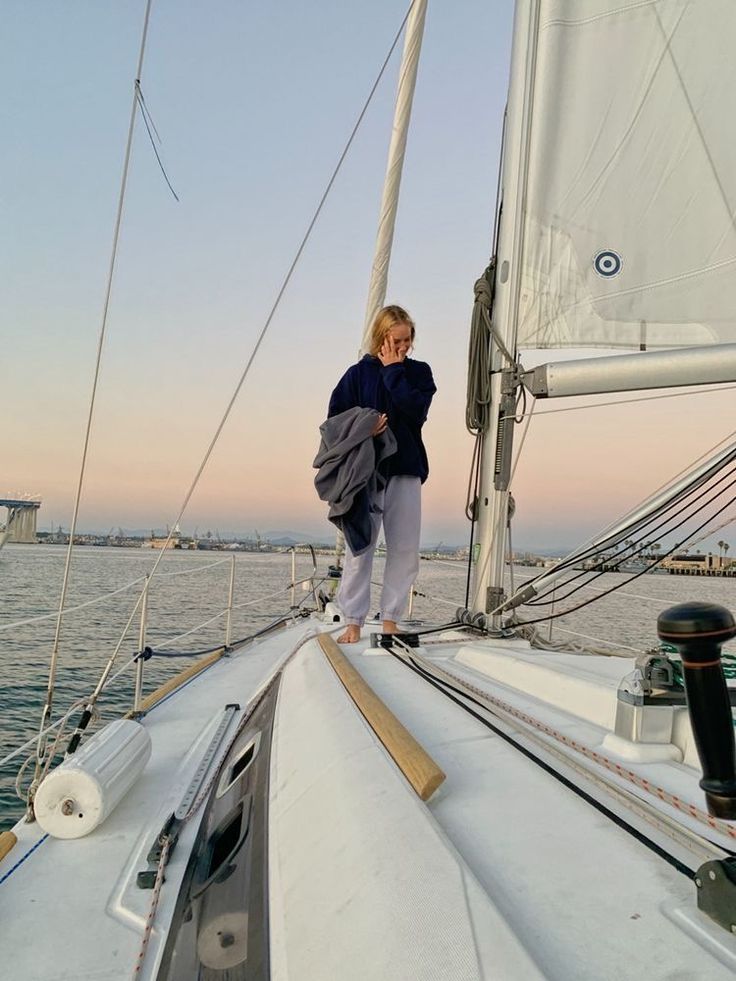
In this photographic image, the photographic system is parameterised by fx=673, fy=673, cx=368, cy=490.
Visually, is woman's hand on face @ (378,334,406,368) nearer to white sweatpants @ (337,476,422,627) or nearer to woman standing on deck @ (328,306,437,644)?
woman standing on deck @ (328,306,437,644)

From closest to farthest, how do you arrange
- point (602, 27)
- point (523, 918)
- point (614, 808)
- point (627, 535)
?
point (523, 918)
point (614, 808)
point (627, 535)
point (602, 27)

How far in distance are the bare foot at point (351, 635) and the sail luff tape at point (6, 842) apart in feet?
5.47

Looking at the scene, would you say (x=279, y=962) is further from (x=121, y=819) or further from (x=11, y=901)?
(x=121, y=819)

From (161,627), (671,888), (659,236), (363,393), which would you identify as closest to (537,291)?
(659,236)

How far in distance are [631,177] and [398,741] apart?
9.50ft

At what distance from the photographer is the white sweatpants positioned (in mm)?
3092

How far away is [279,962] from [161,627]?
42.9 ft

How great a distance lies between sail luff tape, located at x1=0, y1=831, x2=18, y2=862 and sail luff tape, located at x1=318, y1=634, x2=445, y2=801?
80 centimetres

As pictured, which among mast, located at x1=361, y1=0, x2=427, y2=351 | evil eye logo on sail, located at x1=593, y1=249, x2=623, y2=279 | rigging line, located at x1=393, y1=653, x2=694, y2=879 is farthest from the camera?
mast, located at x1=361, y1=0, x2=427, y2=351

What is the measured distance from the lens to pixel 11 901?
1.26m

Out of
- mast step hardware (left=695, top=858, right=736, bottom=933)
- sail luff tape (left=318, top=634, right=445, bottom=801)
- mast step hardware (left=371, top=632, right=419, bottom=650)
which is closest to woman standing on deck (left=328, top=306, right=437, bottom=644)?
mast step hardware (left=371, top=632, right=419, bottom=650)

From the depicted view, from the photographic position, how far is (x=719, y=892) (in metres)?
0.76

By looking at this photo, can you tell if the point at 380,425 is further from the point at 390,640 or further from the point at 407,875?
the point at 407,875

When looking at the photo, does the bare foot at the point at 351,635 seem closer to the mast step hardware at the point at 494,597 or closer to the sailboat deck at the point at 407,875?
the mast step hardware at the point at 494,597
